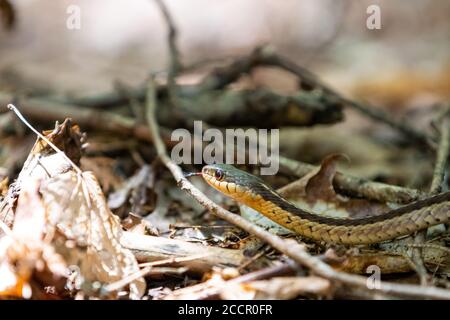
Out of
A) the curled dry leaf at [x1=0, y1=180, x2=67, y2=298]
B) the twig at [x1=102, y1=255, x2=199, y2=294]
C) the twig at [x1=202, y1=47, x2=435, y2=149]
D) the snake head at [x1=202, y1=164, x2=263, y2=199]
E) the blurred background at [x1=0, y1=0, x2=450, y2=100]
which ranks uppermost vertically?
the blurred background at [x1=0, y1=0, x2=450, y2=100]

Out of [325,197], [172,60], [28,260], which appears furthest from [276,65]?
[28,260]

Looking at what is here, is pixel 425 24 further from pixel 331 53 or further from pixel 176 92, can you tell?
pixel 176 92

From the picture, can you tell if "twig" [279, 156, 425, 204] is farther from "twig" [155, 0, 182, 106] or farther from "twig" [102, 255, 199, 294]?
"twig" [155, 0, 182, 106]

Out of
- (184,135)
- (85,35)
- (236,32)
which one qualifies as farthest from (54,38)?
(184,135)

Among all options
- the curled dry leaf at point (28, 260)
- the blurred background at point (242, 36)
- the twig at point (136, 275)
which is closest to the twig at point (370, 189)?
the twig at point (136, 275)

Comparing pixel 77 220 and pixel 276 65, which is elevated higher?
pixel 276 65

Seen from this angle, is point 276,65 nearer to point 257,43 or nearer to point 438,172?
point 438,172

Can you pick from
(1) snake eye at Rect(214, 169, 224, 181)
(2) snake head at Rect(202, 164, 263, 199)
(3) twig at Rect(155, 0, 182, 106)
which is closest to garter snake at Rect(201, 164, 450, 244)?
(2) snake head at Rect(202, 164, 263, 199)

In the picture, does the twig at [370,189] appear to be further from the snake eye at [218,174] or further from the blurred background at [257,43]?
the blurred background at [257,43]
